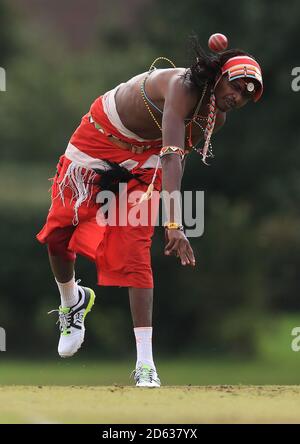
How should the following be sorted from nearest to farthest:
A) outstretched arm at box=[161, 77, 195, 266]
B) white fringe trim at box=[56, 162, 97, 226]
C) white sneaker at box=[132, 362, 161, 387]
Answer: outstretched arm at box=[161, 77, 195, 266], white sneaker at box=[132, 362, 161, 387], white fringe trim at box=[56, 162, 97, 226]

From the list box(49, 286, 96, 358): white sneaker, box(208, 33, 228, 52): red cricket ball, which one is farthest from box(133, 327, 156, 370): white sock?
box(208, 33, 228, 52): red cricket ball

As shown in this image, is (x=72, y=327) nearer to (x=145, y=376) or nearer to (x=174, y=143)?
(x=145, y=376)

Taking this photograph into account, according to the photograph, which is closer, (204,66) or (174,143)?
(174,143)

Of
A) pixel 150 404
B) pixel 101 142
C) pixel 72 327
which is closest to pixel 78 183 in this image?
pixel 101 142

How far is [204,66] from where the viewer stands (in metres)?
9.48

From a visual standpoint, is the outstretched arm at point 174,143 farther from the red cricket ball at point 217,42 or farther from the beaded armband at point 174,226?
the red cricket ball at point 217,42

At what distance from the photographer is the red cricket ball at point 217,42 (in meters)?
9.62

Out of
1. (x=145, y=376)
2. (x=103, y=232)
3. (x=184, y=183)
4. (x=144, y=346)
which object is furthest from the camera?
(x=184, y=183)

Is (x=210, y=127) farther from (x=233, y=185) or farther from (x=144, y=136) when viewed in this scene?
(x=233, y=185)

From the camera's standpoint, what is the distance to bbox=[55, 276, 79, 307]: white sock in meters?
10.9

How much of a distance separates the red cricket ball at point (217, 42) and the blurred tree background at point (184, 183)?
8.7 inches

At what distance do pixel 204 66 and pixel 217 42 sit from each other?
26 centimetres

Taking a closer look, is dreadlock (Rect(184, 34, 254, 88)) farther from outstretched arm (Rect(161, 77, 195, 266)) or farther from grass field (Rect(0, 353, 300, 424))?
grass field (Rect(0, 353, 300, 424))

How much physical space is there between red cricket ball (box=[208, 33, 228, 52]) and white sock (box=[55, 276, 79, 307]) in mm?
2382
